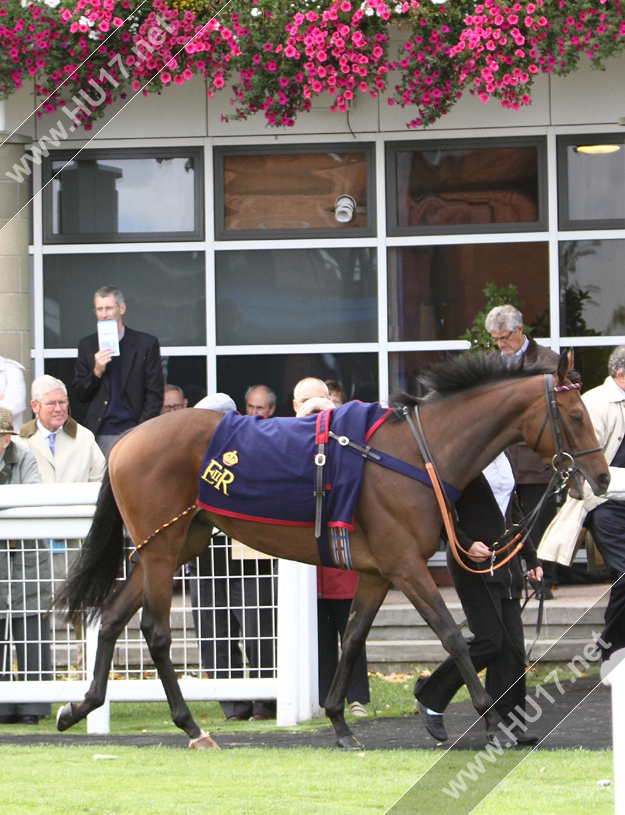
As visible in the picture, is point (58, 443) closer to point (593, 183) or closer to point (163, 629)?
point (163, 629)

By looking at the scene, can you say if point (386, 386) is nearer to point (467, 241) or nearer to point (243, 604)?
point (467, 241)

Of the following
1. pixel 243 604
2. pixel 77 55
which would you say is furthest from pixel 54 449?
pixel 77 55

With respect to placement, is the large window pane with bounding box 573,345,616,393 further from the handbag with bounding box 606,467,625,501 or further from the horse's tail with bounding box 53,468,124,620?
the horse's tail with bounding box 53,468,124,620

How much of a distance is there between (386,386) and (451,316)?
2.45 ft

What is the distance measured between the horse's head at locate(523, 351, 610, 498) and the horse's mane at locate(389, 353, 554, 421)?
0.56ft

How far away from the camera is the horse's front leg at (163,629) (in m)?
5.08

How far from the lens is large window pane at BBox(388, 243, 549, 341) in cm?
909

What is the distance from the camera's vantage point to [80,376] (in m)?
8.07

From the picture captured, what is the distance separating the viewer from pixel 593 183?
29.8ft

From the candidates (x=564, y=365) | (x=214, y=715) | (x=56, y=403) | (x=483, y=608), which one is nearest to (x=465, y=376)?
(x=564, y=365)

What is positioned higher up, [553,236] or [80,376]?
[553,236]

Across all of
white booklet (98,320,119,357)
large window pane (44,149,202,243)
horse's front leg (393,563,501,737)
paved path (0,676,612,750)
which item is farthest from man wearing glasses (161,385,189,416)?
horse's front leg (393,563,501,737)

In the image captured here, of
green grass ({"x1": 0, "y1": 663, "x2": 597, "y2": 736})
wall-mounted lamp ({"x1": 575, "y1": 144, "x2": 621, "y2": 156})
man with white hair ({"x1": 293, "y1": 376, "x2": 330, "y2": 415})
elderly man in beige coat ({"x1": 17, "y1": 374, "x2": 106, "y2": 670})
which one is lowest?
green grass ({"x1": 0, "y1": 663, "x2": 597, "y2": 736})

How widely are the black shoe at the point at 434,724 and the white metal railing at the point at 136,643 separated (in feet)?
2.66
